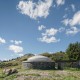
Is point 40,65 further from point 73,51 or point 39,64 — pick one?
point 73,51

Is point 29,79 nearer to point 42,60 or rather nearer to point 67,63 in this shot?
point 42,60

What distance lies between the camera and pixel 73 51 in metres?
126

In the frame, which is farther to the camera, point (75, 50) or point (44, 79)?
point (75, 50)

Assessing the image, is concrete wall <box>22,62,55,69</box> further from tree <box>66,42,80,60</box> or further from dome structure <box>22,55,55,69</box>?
tree <box>66,42,80,60</box>

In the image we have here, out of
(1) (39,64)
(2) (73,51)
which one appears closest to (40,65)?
(1) (39,64)

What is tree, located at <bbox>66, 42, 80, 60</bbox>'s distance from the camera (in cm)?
12458

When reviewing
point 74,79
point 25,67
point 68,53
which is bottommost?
point 74,79

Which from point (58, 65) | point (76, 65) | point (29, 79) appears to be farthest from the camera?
point (76, 65)

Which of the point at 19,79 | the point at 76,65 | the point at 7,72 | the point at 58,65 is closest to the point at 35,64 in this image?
the point at 58,65

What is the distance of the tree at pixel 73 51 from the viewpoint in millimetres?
124581

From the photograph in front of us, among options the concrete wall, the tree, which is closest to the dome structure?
the concrete wall

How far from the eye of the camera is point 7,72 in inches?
2906

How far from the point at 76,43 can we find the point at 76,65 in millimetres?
20231

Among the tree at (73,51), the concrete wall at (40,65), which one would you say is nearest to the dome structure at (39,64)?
the concrete wall at (40,65)
